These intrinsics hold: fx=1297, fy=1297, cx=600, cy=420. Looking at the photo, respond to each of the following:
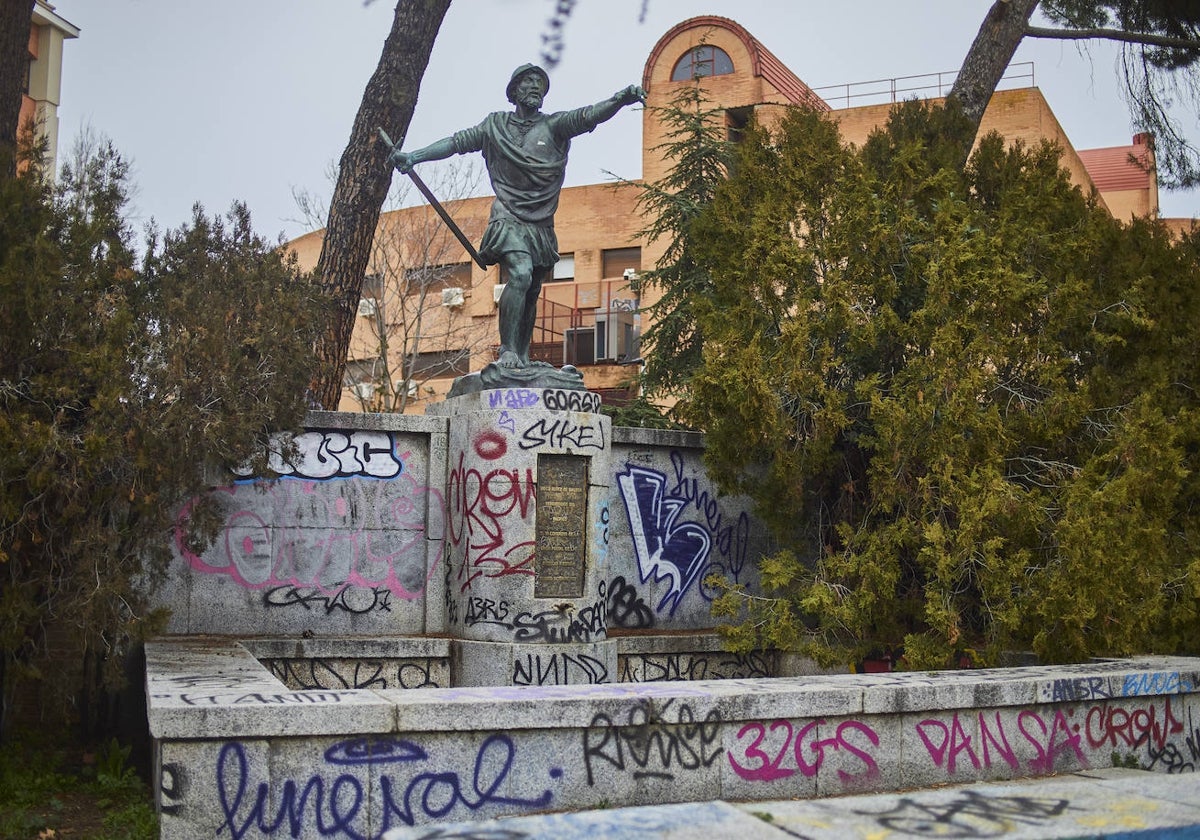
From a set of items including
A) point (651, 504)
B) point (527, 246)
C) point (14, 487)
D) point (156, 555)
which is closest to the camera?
point (14, 487)

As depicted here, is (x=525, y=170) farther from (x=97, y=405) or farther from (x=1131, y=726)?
(x=1131, y=726)

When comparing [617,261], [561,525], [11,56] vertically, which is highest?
[617,261]

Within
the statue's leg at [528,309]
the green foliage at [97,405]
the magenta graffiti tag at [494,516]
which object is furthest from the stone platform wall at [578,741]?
the statue's leg at [528,309]

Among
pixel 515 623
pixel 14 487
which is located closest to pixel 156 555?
pixel 14 487

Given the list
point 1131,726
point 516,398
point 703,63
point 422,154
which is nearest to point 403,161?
point 422,154

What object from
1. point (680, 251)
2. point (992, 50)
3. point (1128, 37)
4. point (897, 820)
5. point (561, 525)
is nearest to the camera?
point (897, 820)

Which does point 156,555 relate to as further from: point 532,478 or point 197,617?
point 532,478

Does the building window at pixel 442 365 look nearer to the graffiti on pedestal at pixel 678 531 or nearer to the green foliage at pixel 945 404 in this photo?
the graffiti on pedestal at pixel 678 531

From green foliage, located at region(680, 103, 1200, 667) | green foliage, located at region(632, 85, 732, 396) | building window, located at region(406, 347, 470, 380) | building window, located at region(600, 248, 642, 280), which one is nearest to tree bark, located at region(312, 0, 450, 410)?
green foliage, located at region(680, 103, 1200, 667)

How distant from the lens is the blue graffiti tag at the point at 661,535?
11383 mm

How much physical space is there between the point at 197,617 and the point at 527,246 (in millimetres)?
3838

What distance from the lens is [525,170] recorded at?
10344 millimetres

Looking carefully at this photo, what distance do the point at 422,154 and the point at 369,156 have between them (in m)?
2.99

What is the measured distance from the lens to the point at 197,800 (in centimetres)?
576
